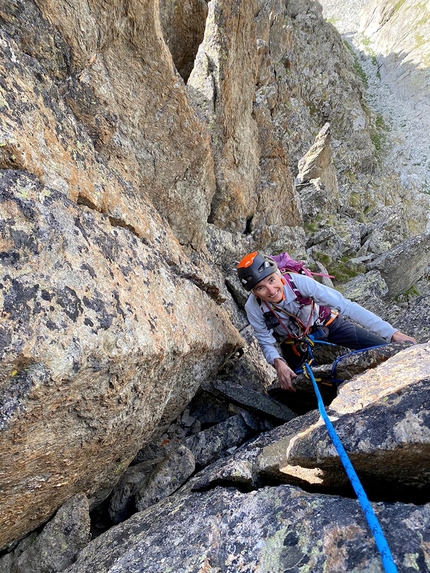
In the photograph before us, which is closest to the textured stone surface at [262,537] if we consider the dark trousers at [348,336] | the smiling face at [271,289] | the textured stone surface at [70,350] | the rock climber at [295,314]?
the textured stone surface at [70,350]

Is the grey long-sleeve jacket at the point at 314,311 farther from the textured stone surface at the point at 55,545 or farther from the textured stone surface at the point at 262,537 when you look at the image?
the textured stone surface at the point at 55,545

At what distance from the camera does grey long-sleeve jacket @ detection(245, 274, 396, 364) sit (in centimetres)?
748

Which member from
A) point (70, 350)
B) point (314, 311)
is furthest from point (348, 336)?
point (70, 350)

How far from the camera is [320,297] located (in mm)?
8078

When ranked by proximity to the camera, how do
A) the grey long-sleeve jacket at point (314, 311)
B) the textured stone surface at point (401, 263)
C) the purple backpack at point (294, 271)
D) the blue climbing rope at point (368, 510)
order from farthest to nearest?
1. the textured stone surface at point (401, 263)
2. the purple backpack at point (294, 271)
3. the grey long-sleeve jacket at point (314, 311)
4. the blue climbing rope at point (368, 510)

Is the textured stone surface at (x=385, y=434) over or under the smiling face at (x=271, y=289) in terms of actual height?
under

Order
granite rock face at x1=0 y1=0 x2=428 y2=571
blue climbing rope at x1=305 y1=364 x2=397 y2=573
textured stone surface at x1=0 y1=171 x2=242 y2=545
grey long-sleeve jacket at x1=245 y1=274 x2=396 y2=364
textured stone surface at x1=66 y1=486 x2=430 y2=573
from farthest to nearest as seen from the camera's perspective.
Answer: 1. grey long-sleeve jacket at x1=245 y1=274 x2=396 y2=364
2. granite rock face at x1=0 y1=0 x2=428 y2=571
3. textured stone surface at x1=0 y1=171 x2=242 y2=545
4. textured stone surface at x1=66 y1=486 x2=430 y2=573
5. blue climbing rope at x1=305 y1=364 x2=397 y2=573

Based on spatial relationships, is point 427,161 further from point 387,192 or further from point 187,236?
point 187,236

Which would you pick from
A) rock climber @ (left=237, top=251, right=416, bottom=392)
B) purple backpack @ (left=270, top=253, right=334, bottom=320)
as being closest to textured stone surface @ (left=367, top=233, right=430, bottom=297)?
rock climber @ (left=237, top=251, right=416, bottom=392)

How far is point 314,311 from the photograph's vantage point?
8578 millimetres

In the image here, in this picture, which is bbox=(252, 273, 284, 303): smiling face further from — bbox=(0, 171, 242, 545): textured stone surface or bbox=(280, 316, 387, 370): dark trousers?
bbox=(0, 171, 242, 545): textured stone surface

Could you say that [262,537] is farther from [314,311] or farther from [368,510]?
[314,311]

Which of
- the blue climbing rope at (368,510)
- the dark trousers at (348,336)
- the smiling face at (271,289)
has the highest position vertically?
the smiling face at (271,289)

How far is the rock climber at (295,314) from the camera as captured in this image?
7.72 m
